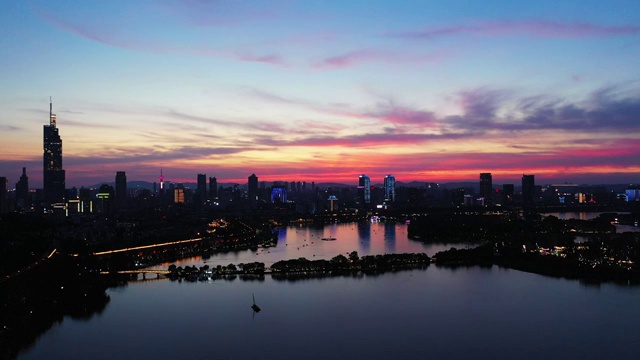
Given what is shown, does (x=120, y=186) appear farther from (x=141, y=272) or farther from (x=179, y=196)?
(x=141, y=272)

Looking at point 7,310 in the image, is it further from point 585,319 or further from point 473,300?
point 585,319

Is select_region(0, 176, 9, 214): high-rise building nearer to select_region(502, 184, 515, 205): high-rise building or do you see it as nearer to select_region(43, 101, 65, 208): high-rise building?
select_region(43, 101, 65, 208): high-rise building

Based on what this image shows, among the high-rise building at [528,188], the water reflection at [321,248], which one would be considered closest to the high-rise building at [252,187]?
the high-rise building at [528,188]

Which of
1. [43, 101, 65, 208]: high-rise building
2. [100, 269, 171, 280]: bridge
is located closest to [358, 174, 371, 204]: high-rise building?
[43, 101, 65, 208]: high-rise building

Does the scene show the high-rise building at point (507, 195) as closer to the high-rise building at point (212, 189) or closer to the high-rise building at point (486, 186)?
the high-rise building at point (486, 186)

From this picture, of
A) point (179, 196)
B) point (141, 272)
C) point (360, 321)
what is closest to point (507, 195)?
point (179, 196)

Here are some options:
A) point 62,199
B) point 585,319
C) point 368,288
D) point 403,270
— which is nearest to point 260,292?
point 368,288
